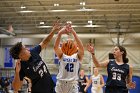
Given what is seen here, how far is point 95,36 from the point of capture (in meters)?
17.6

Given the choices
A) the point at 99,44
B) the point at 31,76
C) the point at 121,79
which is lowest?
the point at 99,44

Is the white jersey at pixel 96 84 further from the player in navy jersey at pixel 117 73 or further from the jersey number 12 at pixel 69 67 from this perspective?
the jersey number 12 at pixel 69 67

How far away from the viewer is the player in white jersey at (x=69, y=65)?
13.9ft

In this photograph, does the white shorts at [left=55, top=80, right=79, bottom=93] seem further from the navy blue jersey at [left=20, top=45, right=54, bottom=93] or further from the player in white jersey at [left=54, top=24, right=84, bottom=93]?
the navy blue jersey at [left=20, top=45, right=54, bottom=93]

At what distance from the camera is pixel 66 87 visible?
4301 millimetres

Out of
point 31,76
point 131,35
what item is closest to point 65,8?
point 131,35

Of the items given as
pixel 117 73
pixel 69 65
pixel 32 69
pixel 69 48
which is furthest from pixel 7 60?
pixel 32 69

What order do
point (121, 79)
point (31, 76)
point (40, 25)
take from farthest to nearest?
1. point (40, 25)
2. point (121, 79)
3. point (31, 76)

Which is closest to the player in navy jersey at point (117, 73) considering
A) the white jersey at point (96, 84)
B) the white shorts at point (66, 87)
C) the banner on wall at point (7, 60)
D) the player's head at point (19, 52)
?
the white shorts at point (66, 87)

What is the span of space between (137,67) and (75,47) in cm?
1518

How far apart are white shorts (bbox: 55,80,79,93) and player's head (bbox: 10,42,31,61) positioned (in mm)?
826

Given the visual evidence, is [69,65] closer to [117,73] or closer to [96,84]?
[117,73]

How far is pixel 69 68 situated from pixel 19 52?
0.90m

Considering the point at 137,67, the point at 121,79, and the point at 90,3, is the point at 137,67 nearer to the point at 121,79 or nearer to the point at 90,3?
the point at 90,3
